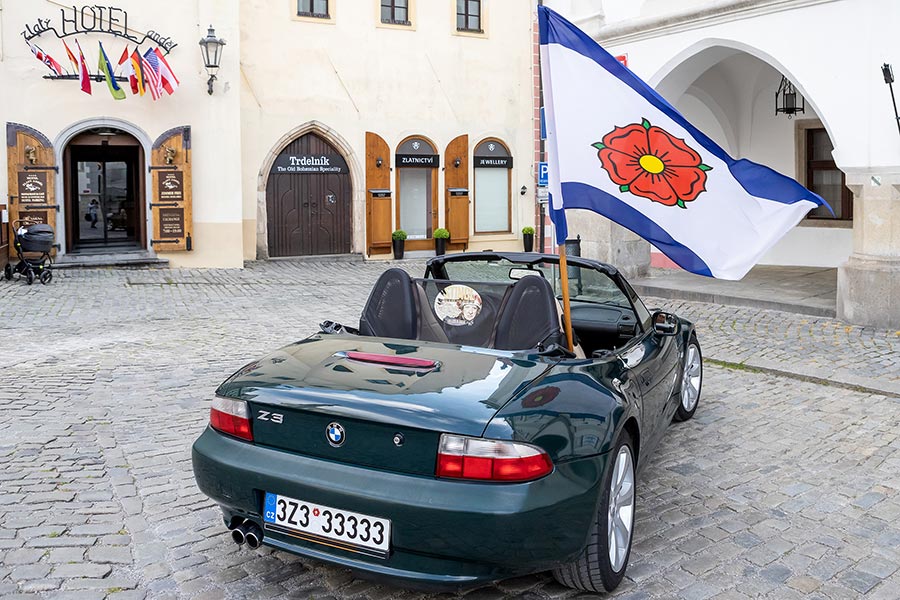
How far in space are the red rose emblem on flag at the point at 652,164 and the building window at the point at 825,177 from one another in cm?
1203

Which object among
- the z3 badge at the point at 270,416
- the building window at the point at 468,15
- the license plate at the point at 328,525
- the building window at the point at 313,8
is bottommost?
the license plate at the point at 328,525

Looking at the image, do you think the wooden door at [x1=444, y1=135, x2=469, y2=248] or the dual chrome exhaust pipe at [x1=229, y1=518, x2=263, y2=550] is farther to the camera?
A: the wooden door at [x1=444, y1=135, x2=469, y2=248]

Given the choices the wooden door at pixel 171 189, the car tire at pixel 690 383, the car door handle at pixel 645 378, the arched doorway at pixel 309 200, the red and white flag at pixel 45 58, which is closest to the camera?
the car door handle at pixel 645 378

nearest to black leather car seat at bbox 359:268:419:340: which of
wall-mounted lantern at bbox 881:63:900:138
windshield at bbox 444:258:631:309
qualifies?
windshield at bbox 444:258:631:309

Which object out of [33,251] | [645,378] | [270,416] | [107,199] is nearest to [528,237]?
[107,199]

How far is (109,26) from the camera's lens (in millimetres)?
17719


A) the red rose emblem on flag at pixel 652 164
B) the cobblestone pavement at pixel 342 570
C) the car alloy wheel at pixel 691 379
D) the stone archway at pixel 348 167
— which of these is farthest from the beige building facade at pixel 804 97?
the stone archway at pixel 348 167

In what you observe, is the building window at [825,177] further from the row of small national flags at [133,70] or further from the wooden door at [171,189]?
the row of small national flags at [133,70]

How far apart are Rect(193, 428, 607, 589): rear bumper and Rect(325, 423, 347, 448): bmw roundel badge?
3.1 inches

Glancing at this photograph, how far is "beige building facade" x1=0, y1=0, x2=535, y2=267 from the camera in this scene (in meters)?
17.6

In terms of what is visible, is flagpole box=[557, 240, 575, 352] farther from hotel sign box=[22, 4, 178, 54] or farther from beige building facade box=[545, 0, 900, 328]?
hotel sign box=[22, 4, 178, 54]

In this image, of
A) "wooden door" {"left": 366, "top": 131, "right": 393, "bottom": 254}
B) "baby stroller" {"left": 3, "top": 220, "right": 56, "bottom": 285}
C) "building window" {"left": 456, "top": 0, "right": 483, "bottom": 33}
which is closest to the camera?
"baby stroller" {"left": 3, "top": 220, "right": 56, "bottom": 285}

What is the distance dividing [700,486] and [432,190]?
62.5 feet

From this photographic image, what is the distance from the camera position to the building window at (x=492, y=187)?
24312 millimetres
